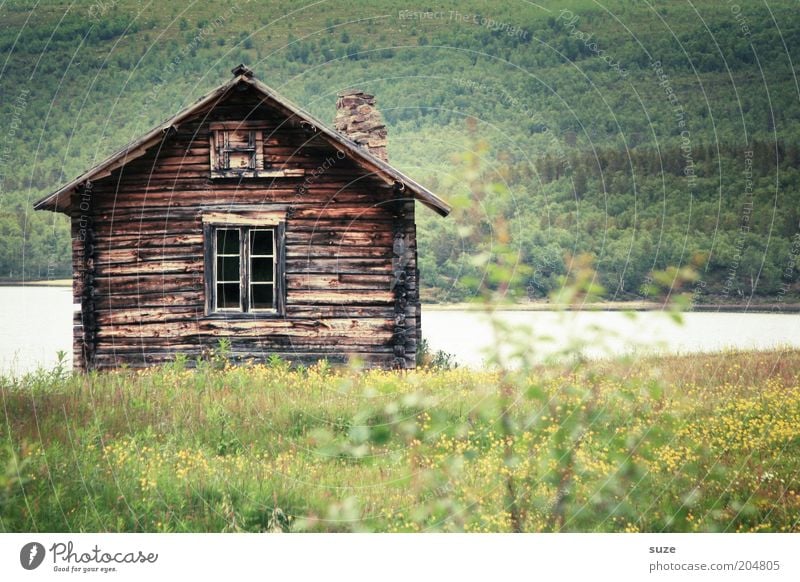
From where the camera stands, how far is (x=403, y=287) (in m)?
10.9

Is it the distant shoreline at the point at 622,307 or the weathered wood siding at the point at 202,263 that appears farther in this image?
the weathered wood siding at the point at 202,263

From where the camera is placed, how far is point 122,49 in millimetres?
7121

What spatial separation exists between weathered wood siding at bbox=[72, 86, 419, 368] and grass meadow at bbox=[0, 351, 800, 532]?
386 centimetres

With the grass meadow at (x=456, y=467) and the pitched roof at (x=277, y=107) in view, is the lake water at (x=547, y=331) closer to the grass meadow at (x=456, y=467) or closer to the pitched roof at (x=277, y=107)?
the grass meadow at (x=456, y=467)

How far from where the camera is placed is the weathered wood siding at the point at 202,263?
10625 millimetres

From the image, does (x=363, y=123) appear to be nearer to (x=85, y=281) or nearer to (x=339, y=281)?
(x=339, y=281)

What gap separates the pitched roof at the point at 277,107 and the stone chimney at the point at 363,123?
12.5 feet

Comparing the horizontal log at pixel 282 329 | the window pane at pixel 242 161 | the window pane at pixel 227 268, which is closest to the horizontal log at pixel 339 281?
the horizontal log at pixel 282 329

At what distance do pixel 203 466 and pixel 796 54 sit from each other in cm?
597

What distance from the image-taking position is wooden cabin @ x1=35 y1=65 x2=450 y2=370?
10.5 meters

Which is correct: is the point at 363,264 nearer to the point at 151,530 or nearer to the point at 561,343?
the point at 151,530

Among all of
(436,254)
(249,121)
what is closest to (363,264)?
(249,121)
